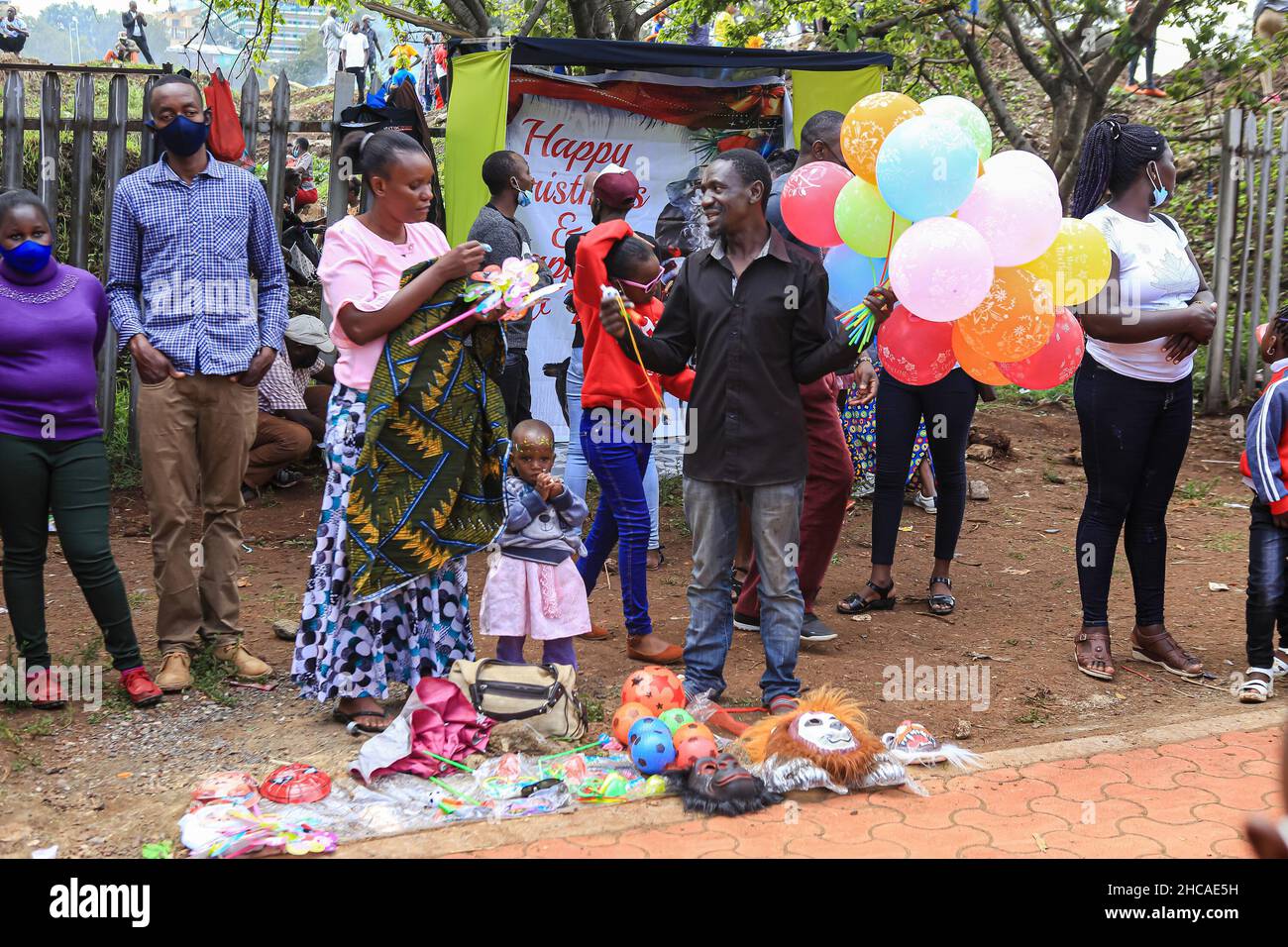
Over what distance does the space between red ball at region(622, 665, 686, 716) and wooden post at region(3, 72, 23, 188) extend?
17.6 feet

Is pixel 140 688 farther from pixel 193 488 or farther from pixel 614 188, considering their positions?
pixel 614 188

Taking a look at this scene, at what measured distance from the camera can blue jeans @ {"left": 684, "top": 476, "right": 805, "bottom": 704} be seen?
436cm

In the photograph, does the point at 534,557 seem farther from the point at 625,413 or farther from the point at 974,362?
the point at 974,362

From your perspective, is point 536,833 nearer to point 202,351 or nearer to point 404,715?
point 404,715

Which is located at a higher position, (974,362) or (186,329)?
(974,362)

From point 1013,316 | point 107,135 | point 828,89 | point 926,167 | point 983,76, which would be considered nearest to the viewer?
point 926,167

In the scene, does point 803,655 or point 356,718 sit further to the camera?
point 803,655

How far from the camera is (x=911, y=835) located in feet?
11.5

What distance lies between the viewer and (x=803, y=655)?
5340 mm

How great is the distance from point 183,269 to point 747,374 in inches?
87.6

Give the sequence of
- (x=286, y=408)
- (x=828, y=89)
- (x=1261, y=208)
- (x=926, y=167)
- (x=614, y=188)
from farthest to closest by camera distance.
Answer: (x=1261, y=208) → (x=828, y=89) → (x=286, y=408) → (x=614, y=188) → (x=926, y=167)

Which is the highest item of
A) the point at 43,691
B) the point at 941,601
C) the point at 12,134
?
the point at 12,134

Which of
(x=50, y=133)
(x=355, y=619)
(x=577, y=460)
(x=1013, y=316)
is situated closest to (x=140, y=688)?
(x=355, y=619)

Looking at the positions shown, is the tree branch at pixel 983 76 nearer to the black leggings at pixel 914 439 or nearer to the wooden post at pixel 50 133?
the black leggings at pixel 914 439
